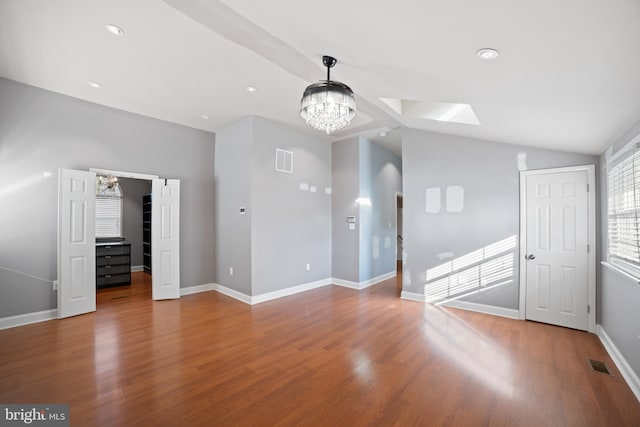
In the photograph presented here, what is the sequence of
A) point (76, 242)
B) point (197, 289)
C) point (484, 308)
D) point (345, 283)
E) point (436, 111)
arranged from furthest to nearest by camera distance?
point (345, 283)
point (197, 289)
point (484, 308)
point (436, 111)
point (76, 242)

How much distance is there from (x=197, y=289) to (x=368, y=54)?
5.06 meters

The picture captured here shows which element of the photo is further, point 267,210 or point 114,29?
point 267,210

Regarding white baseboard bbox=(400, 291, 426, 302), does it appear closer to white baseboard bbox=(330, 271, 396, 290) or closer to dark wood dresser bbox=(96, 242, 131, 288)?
white baseboard bbox=(330, 271, 396, 290)

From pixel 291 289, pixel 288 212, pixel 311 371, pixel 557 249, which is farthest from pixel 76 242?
pixel 557 249

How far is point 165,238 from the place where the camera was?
5.03 m

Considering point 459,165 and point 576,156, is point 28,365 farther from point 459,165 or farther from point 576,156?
point 576,156

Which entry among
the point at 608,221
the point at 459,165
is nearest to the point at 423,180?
the point at 459,165

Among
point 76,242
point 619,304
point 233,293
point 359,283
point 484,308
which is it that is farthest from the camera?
point 359,283

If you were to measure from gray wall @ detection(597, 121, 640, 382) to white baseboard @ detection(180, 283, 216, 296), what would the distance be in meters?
5.89

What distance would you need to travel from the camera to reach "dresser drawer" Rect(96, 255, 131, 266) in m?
5.75


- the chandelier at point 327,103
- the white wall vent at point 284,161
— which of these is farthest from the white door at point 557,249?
the white wall vent at point 284,161

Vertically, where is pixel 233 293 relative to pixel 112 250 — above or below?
below

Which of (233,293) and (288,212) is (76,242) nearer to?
(233,293)

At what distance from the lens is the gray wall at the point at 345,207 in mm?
5926
